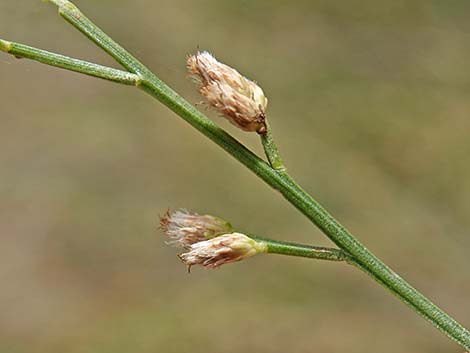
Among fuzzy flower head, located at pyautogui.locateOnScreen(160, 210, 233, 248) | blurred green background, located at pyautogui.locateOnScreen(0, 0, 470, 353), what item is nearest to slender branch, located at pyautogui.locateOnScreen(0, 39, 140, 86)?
fuzzy flower head, located at pyautogui.locateOnScreen(160, 210, 233, 248)

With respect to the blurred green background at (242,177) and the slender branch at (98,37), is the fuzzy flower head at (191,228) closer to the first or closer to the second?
the slender branch at (98,37)

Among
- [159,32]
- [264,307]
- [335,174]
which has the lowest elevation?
Answer: [264,307]

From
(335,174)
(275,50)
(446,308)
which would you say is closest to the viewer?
(446,308)

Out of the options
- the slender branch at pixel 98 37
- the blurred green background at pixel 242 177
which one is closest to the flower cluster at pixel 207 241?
the slender branch at pixel 98 37

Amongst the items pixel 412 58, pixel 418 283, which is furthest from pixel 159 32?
pixel 418 283

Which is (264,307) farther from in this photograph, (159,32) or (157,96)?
(157,96)

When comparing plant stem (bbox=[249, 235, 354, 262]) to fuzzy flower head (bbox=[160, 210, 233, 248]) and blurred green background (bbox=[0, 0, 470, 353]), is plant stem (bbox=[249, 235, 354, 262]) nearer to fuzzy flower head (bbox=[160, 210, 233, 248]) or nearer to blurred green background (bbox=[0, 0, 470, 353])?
fuzzy flower head (bbox=[160, 210, 233, 248])

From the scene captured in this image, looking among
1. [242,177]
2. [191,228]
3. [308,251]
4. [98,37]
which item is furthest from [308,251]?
[242,177]

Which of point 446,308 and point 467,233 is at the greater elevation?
point 467,233
